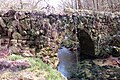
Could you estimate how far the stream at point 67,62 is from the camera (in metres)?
13.8

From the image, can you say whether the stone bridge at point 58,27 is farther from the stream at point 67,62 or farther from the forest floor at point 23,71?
the forest floor at point 23,71

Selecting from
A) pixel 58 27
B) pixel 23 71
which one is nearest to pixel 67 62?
pixel 58 27

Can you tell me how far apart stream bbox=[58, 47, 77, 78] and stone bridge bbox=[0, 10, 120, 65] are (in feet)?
4.85

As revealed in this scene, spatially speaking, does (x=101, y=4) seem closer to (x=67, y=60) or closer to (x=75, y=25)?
(x=67, y=60)

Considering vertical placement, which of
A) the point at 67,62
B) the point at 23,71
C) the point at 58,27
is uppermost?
the point at 58,27

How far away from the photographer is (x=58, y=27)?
40.9ft

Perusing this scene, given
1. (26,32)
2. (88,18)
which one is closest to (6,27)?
Result: (26,32)

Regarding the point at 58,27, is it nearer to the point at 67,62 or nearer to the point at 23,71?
the point at 67,62

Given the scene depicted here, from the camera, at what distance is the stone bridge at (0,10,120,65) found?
11.2 m

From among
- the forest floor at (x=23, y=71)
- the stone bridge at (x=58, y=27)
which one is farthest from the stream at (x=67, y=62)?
the forest floor at (x=23, y=71)

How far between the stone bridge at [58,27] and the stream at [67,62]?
1477 mm

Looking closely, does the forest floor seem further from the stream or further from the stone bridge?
the stream

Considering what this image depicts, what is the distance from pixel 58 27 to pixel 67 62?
13.4 ft

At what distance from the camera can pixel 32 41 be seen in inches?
456
